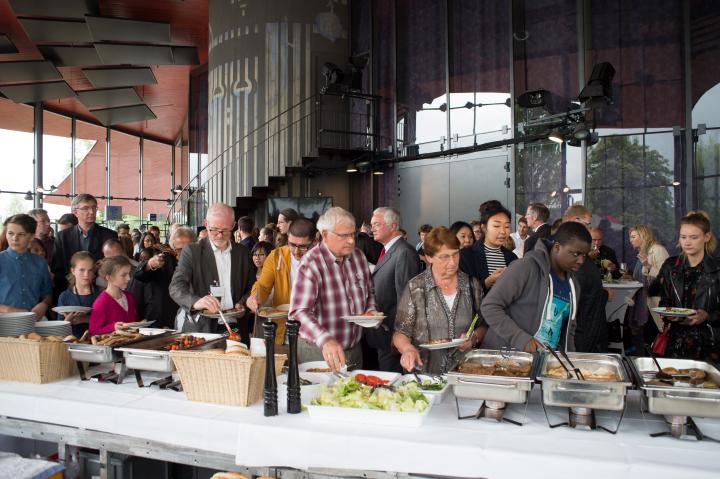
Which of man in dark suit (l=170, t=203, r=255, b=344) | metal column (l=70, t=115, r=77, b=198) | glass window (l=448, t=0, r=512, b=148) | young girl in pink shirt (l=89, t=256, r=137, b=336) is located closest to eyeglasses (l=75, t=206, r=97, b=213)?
young girl in pink shirt (l=89, t=256, r=137, b=336)

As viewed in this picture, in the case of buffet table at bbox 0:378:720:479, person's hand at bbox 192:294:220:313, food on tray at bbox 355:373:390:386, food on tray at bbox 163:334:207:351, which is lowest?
buffet table at bbox 0:378:720:479

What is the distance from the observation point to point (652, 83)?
315 inches

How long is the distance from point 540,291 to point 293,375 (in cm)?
128

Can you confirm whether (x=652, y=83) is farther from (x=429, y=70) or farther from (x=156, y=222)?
(x=156, y=222)

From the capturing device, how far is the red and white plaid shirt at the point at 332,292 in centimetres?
293

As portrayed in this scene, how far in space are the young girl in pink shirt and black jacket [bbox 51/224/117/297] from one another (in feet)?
4.86

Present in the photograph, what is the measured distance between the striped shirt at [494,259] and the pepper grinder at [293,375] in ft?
7.54

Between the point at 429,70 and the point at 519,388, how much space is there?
9.11 meters

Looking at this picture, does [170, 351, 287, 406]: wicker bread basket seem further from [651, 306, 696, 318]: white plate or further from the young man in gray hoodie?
[651, 306, 696, 318]: white plate

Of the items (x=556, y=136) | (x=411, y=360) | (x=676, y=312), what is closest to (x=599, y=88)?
(x=556, y=136)

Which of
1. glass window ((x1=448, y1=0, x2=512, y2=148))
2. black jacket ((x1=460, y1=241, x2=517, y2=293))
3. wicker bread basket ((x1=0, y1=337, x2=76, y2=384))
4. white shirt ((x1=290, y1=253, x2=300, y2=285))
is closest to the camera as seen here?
wicker bread basket ((x1=0, y1=337, x2=76, y2=384))

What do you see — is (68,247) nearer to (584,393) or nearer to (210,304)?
(210,304)

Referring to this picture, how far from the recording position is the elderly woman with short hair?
9.82 ft

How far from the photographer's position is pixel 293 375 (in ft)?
7.25
